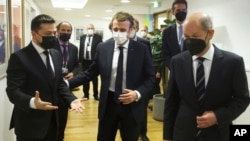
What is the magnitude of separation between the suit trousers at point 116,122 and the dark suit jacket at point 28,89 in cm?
42

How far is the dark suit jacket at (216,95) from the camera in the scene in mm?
1463

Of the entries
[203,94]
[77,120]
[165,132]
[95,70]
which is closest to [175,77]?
[203,94]

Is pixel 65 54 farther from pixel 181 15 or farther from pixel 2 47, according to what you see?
pixel 181 15

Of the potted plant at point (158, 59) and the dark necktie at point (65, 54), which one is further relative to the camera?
the potted plant at point (158, 59)

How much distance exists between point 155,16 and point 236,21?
4779 mm

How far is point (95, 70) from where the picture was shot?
2260 millimetres

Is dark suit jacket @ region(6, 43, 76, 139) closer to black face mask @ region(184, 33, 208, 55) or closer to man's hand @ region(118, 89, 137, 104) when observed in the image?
man's hand @ region(118, 89, 137, 104)

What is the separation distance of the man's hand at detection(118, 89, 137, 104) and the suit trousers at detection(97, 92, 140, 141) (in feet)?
0.24

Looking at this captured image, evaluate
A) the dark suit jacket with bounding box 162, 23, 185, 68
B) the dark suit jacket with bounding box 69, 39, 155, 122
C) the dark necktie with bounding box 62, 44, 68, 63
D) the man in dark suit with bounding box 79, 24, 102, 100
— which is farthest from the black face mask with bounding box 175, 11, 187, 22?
the man in dark suit with bounding box 79, 24, 102, 100

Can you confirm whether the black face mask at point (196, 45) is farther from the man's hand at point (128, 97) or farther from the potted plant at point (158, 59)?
the potted plant at point (158, 59)

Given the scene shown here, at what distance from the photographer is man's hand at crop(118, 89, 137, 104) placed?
1.98 m

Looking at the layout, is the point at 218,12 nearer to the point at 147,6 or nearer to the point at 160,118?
the point at 160,118

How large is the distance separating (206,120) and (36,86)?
1.09m

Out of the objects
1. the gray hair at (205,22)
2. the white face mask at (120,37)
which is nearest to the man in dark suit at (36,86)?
the white face mask at (120,37)
